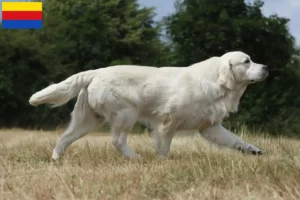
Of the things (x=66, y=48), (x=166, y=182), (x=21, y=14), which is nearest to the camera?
(x=166, y=182)

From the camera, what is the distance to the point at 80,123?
25.7 ft

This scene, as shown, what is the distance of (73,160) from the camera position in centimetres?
729

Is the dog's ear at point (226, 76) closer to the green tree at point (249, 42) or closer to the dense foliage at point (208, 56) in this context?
the dense foliage at point (208, 56)

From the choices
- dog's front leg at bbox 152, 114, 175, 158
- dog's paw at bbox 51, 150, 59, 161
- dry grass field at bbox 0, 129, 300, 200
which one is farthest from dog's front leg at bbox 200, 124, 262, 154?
dry grass field at bbox 0, 129, 300, 200

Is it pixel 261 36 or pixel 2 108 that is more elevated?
pixel 261 36

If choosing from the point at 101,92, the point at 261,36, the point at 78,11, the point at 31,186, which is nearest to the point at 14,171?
the point at 31,186

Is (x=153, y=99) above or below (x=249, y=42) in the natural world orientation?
below

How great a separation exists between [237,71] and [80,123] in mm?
2186

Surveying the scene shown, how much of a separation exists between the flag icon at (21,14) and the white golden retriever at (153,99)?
18300mm

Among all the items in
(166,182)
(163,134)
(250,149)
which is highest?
(166,182)

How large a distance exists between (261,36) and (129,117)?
20.8 m

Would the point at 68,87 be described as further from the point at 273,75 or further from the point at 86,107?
the point at 273,75

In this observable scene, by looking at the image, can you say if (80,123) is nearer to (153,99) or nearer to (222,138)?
(153,99)

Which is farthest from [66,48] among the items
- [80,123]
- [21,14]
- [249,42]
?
[80,123]
